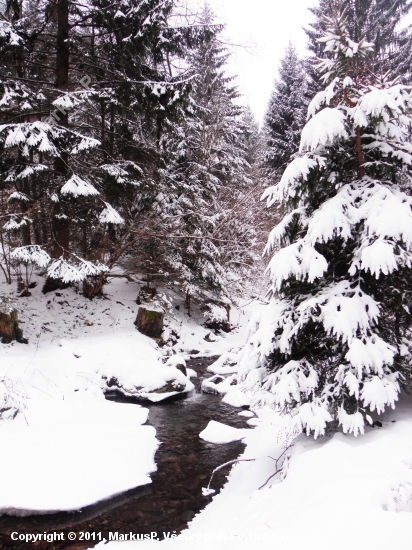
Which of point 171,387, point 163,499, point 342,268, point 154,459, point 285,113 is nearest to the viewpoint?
point 342,268

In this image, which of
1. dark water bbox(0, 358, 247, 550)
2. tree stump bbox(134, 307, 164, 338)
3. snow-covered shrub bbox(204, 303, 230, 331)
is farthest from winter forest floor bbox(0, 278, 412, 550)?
snow-covered shrub bbox(204, 303, 230, 331)

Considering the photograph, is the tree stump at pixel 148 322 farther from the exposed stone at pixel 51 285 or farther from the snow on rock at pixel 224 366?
the exposed stone at pixel 51 285

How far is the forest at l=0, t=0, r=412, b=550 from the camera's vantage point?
12.2 ft

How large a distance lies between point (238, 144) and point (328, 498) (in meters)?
21.2

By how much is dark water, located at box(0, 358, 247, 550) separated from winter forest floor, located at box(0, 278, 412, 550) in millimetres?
119

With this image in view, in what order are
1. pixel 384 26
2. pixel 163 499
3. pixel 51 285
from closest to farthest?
pixel 163 499 → pixel 51 285 → pixel 384 26

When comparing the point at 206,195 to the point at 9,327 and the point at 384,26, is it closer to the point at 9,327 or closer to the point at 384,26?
the point at 9,327

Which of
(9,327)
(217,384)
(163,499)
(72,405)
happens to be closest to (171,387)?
(217,384)

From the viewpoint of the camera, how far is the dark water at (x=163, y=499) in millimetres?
4051

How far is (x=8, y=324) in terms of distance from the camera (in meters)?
9.85

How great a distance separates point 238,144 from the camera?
21.5m

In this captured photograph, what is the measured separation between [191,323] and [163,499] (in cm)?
1120

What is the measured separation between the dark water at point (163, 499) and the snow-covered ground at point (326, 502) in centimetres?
32

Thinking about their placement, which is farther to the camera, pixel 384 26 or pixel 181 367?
pixel 384 26
